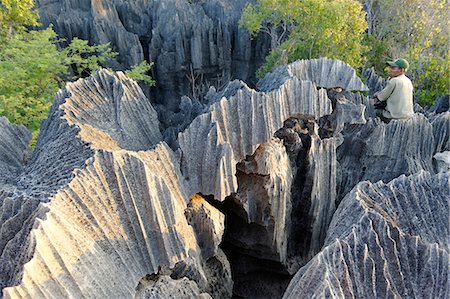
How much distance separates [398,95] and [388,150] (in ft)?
2.76

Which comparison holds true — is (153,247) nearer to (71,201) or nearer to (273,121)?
(71,201)

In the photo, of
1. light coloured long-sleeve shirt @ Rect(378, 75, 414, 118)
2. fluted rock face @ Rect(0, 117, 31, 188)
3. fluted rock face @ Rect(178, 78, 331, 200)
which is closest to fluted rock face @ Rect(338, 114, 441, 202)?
light coloured long-sleeve shirt @ Rect(378, 75, 414, 118)

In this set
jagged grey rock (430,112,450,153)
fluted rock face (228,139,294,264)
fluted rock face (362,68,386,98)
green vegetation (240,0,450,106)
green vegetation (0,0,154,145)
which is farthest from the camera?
green vegetation (240,0,450,106)

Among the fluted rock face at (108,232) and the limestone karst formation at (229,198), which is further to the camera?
the limestone karst formation at (229,198)

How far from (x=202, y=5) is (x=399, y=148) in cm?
1197

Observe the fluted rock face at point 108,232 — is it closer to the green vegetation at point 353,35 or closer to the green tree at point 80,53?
the green tree at point 80,53

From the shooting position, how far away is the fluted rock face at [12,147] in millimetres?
3377

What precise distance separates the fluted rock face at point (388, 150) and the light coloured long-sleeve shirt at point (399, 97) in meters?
0.26

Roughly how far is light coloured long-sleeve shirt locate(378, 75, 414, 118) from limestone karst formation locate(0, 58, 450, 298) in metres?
0.26

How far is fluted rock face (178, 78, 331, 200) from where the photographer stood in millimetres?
3334

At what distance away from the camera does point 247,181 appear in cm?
386

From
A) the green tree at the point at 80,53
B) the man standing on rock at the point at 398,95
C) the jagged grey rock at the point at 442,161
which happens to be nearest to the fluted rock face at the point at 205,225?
the jagged grey rock at the point at 442,161

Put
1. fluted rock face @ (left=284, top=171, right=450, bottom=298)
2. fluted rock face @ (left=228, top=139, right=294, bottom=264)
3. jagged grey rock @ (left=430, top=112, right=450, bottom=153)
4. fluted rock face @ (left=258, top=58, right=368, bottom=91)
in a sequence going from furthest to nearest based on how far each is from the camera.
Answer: jagged grey rock @ (left=430, top=112, right=450, bottom=153), fluted rock face @ (left=258, top=58, right=368, bottom=91), fluted rock face @ (left=228, top=139, right=294, bottom=264), fluted rock face @ (left=284, top=171, right=450, bottom=298)

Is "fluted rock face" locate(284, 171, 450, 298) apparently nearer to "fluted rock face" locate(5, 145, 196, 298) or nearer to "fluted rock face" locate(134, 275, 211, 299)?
"fluted rock face" locate(134, 275, 211, 299)
